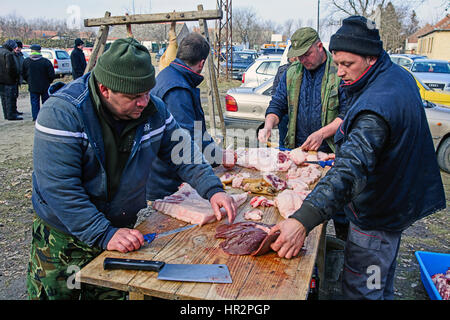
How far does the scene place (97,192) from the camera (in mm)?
2283

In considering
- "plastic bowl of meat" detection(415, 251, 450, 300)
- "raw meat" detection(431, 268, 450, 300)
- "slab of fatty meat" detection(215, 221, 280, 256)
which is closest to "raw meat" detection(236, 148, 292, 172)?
"slab of fatty meat" detection(215, 221, 280, 256)

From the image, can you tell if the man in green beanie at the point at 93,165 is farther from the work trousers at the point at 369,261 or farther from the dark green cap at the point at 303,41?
the dark green cap at the point at 303,41

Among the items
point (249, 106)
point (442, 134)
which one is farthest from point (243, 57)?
A: point (442, 134)

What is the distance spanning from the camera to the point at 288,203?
9.08 feet

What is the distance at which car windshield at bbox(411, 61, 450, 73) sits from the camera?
16.5 meters

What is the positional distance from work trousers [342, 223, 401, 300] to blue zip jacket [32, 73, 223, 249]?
5.45 ft

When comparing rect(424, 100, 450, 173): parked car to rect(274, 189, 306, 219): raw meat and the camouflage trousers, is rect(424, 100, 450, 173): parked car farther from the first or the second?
the camouflage trousers

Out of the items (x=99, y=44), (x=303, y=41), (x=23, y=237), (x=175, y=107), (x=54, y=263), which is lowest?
(x=23, y=237)

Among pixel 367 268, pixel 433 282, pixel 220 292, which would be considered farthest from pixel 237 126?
pixel 220 292

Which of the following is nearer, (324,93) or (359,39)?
(359,39)

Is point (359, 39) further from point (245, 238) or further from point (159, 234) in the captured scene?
point (159, 234)

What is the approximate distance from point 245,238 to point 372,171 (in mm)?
943

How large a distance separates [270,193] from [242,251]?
3.40 feet

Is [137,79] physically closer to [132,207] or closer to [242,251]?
[132,207]
